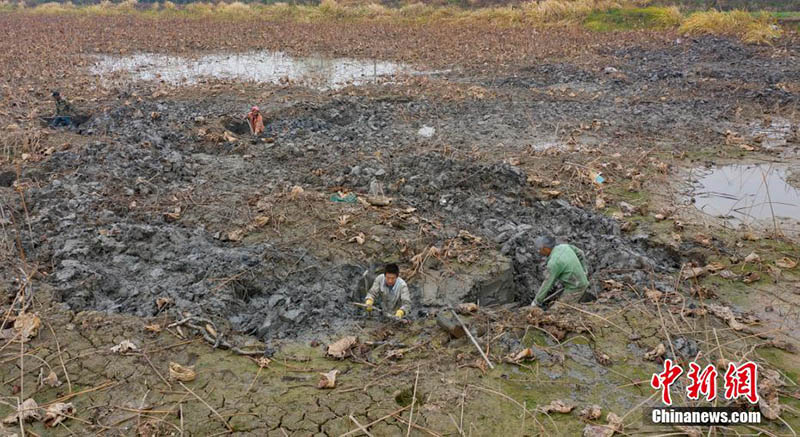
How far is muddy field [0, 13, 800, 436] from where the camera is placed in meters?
3.71

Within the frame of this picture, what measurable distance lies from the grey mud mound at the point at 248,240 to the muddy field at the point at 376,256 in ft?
0.11

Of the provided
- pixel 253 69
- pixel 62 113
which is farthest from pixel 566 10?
pixel 62 113

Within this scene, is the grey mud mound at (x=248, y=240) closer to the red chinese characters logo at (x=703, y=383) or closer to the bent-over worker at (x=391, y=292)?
the bent-over worker at (x=391, y=292)

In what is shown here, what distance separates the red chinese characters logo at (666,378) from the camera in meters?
3.74

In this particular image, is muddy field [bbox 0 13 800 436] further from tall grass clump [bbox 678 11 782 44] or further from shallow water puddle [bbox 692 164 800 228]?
tall grass clump [bbox 678 11 782 44]

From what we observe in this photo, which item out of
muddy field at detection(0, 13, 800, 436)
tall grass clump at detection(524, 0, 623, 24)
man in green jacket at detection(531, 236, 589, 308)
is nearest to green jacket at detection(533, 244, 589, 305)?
man in green jacket at detection(531, 236, 589, 308)

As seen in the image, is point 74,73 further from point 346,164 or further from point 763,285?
point 763,285

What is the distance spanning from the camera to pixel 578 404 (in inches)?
145

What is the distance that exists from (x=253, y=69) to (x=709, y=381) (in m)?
15.8

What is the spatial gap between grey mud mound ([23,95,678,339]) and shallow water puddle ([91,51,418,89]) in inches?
219

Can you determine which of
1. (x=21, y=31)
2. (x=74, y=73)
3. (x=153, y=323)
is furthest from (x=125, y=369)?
(x=21, y=31)

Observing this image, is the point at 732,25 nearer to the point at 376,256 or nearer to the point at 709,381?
the point at 376,256

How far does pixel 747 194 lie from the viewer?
764 cm

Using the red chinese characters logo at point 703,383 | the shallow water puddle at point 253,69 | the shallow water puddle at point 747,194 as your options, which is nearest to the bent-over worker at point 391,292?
the red chinese characters logo at point 703,383
